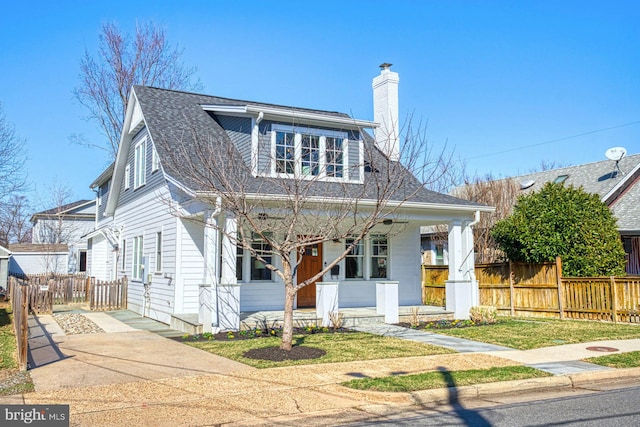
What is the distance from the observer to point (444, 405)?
6.96 meters

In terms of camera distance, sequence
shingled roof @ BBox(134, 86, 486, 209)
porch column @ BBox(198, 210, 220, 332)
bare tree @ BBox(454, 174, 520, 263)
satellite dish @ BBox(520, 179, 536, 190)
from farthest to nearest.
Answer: satellite dish @ BBox(520, 179, 536, 190), bare tree @ BBox(454, 174, 520, 263), shingled roof @ BBox(134, 86, 486, 209), porch column @ BBox(198, 210, 220, 332)

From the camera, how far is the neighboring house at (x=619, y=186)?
22609mm

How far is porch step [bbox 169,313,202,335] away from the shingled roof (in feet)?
10.1

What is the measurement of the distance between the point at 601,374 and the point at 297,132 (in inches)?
380

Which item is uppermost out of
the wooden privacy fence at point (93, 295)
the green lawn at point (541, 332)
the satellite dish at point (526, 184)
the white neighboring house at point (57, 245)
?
the satellite dish at point (526, 184)

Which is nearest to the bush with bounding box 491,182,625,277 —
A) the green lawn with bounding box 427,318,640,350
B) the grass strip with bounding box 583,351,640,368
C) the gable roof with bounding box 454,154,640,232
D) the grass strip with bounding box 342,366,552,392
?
the green lawn with bounding box 427,318,640,350

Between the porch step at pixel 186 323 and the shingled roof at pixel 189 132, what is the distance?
3092mm

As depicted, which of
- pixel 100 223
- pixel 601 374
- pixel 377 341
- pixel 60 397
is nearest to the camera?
pixel 60 397

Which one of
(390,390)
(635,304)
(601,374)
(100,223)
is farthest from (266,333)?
(100,223)

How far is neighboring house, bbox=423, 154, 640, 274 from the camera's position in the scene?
74.2ft

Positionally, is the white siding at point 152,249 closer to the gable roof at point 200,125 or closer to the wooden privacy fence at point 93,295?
the wooden privacy fence at point 93,295

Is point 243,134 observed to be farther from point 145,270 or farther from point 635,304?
point 635,304

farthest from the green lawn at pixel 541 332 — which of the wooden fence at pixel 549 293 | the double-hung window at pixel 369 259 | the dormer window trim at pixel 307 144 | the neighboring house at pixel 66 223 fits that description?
the neighboring house at pixel 66 223

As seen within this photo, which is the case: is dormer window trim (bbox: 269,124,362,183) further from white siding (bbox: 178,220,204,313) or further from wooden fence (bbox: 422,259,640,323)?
wooden fence (bbox: 422,259,640,323)
